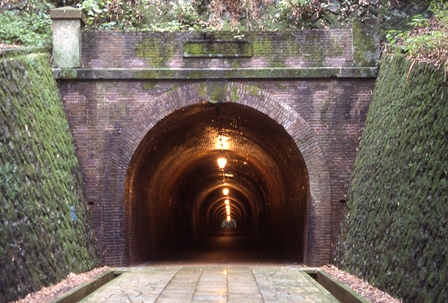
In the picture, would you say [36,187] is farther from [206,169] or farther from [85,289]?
[206,169]

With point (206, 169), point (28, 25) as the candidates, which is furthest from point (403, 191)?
point (206, 169)

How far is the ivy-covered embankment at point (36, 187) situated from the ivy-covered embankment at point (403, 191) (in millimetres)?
4810

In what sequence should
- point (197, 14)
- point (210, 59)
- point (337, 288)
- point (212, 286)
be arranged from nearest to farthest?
1. point (337, 288)
2. point (212, 286)
3. point (210, 59)
4. point (197, 14)

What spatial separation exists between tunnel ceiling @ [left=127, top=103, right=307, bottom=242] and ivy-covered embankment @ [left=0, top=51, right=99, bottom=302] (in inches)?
76.2

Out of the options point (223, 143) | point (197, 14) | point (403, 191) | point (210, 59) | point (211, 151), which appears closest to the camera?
point (403, 191)

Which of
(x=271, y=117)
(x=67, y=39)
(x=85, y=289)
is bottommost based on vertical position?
(x=85, y=289)

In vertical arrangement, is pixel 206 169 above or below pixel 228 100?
below

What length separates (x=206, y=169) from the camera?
2416 cm

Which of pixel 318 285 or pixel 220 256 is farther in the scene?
pixel 220 256

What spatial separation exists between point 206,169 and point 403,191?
53.3 feet

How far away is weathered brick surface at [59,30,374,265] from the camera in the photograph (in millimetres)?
12727

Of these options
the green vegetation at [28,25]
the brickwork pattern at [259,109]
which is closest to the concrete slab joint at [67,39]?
the green vegetation at [28,25]

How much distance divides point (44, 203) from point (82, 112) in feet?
12.3

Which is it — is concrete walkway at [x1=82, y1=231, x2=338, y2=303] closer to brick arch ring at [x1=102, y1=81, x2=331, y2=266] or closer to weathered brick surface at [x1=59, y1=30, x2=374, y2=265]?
brick arch ring at [x1=102, y1=81, x2=331, y2=266]
